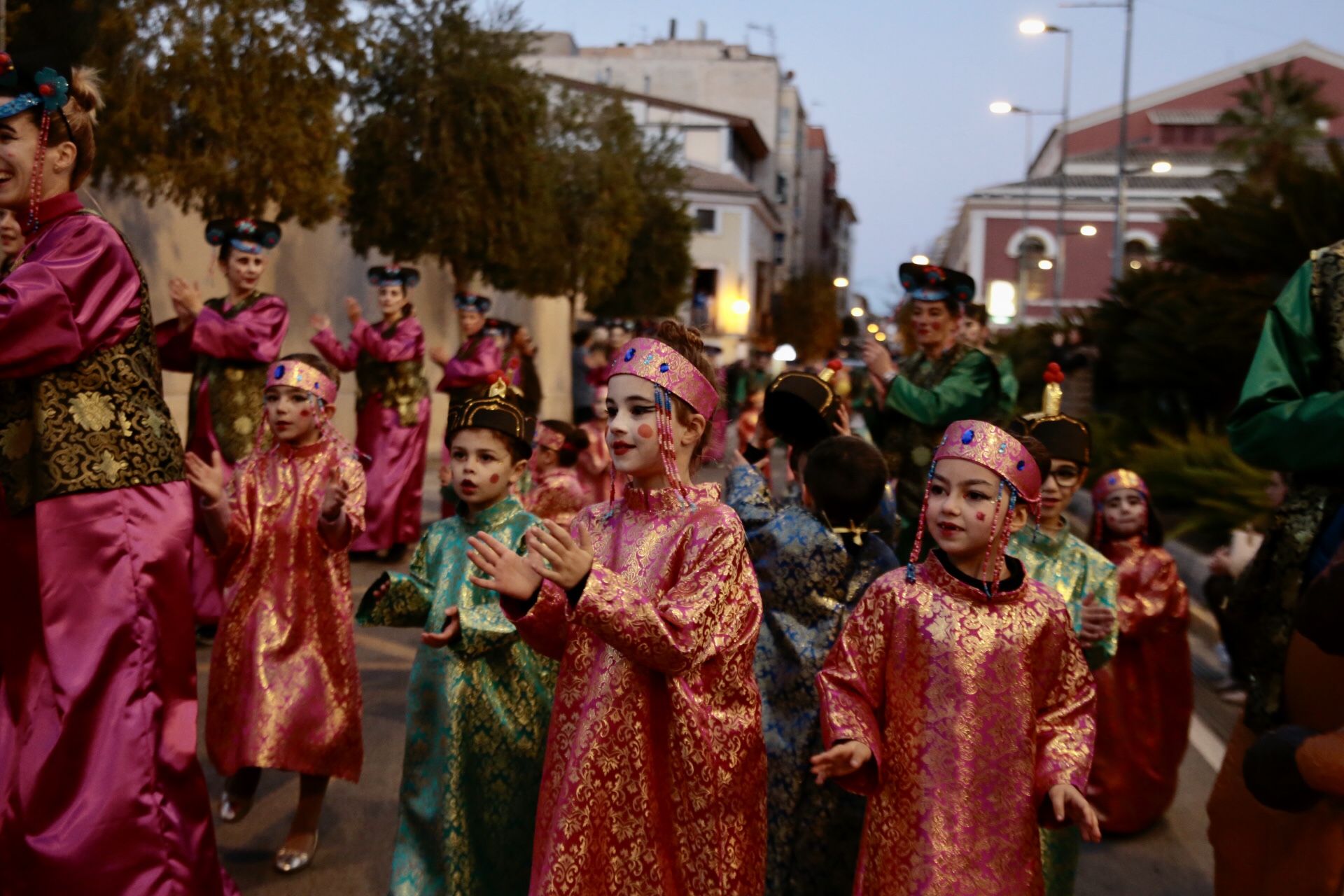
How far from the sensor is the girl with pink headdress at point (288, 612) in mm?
5234

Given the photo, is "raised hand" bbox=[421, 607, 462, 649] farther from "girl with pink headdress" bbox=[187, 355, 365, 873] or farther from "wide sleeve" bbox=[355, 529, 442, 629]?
"girl with pink headdress" bbox=[187, 355, 365, 873]

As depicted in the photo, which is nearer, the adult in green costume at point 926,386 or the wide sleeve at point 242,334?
the adult in green costume at point 926,386

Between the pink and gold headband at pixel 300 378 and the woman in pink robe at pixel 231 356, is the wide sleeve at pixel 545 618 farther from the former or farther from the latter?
the woman in pink robe at pixel 231 356

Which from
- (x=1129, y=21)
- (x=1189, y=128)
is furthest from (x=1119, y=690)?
(x=1189, y=128)

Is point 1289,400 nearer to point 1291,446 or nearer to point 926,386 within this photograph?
point 1291,446

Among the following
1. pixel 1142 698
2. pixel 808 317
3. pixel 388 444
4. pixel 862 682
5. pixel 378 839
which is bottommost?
pixel 808 317

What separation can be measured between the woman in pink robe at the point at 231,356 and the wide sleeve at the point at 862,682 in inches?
206

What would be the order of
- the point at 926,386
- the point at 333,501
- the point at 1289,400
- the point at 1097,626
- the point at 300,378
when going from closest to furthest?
the point at 1289,400 → the point at 1097,626 → the point at 333,501 → the point at 300,378 → the point at 926,386

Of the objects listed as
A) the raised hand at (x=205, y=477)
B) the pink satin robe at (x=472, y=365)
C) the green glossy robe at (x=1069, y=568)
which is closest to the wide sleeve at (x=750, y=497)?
the green glossy robe at (x=1069, y=568)

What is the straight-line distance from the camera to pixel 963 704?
3812 mm

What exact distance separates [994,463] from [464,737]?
1.77 meters

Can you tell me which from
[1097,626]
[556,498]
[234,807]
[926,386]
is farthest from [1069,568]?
[234,807]

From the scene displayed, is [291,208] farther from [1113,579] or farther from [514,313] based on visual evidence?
[514,313]

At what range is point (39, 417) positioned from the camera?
3.92m
